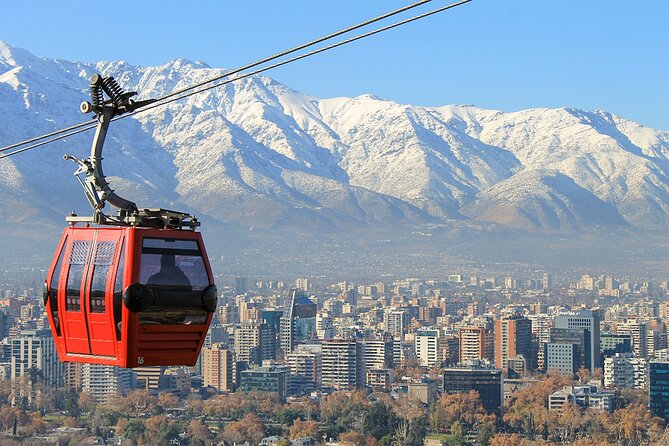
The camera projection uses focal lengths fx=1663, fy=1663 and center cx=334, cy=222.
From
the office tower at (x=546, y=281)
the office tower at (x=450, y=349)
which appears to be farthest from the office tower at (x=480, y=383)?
the office tower at (x=546, y=281)

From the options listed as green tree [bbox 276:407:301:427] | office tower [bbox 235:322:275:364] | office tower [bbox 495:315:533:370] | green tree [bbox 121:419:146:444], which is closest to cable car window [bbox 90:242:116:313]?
green tree [bbox 121:419:146:444]

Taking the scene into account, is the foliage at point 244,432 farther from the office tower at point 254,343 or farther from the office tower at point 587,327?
the office tower at point 587,327

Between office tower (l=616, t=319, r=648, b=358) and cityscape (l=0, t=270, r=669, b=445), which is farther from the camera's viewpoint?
office tower (l=616, t=319, r=648, b=358)

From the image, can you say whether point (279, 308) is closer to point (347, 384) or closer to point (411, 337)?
point (411, 337)

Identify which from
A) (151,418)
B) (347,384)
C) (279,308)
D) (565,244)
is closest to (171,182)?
(565,244)

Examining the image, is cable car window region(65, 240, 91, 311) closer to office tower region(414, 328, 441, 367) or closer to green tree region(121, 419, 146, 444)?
green tree region(121, 419, 146, 444)
